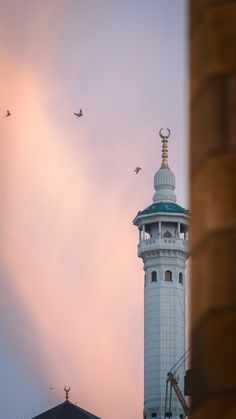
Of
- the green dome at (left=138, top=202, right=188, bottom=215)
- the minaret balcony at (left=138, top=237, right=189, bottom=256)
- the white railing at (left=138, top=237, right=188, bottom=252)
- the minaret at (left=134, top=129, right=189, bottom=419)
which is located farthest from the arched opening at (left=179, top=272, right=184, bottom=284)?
the green dome at (left=138, top=202, right=188, bottom=215)

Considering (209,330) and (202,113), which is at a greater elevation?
(202,113)

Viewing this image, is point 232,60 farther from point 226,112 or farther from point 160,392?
point 160,392

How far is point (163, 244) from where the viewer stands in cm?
8012

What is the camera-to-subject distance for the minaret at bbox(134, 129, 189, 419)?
254 feet

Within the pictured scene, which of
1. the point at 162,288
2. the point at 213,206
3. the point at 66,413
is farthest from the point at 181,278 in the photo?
the point at 213,206

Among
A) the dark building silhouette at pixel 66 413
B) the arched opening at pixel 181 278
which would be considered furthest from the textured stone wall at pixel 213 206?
the arched opening at pixel 181 278

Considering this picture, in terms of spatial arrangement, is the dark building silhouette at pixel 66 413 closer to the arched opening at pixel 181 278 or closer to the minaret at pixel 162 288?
the minaret at pixel 162 288

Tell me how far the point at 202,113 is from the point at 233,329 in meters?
0.52

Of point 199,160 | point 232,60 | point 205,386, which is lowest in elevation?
point 205,386

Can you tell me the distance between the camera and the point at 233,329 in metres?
2.67

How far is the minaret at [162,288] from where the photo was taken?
77.4 m

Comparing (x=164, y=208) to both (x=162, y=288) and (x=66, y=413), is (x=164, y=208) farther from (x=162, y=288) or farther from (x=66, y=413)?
(x=66, y=413)

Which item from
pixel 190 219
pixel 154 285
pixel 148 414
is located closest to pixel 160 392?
pixel 148 414

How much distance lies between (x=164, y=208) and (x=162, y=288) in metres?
5.61
